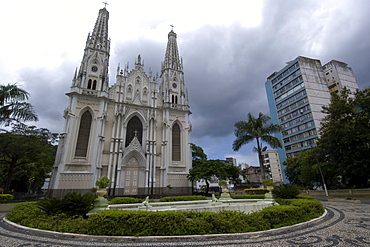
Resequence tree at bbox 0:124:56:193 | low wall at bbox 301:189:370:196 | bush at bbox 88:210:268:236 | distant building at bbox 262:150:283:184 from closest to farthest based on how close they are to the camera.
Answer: bush at bbox 88:210:268:236 → tree at bbox 0:124:56:193 → low wall at bbox 301:189:370:196 → distant building at bbox 262:150:283:184

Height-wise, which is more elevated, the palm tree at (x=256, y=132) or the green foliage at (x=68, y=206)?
the palm tree at (x=256, y=132)

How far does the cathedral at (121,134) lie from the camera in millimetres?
23016

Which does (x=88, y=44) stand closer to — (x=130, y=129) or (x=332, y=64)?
(x=130, y=129)

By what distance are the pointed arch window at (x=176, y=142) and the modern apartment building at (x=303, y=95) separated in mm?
29219

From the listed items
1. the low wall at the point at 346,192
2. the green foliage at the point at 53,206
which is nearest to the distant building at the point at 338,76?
the low wall at the point at 346,192

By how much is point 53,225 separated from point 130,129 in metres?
22.0

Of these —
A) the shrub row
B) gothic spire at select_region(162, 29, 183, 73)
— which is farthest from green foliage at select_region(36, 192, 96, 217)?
gothic spire at select_region(162, 29, 183, 73)

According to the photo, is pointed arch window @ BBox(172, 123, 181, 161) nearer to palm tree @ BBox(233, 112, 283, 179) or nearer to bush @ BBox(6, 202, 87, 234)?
palm tree @ BBox(233, 112, 283, 179)

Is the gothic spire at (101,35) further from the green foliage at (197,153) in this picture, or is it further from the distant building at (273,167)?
the distant building at (273,167)

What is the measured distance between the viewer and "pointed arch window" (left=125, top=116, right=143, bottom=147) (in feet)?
89.4

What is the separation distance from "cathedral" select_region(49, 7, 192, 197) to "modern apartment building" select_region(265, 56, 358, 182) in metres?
27.9

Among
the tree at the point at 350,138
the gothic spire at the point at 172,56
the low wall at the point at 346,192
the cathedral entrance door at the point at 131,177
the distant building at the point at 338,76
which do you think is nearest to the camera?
the tree at the point at 350,138

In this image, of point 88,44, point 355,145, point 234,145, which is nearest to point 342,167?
Answer: point 355,145

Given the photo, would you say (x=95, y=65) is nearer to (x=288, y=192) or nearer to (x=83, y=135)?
(x=83, y=135)
